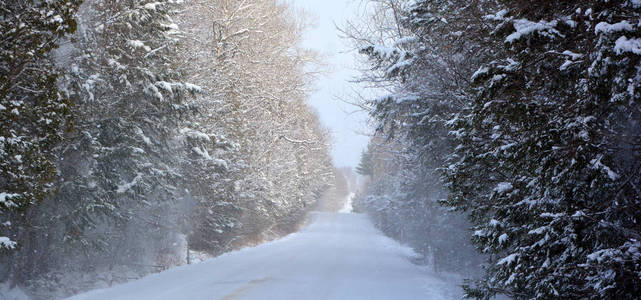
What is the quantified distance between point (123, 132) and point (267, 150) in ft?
41.1

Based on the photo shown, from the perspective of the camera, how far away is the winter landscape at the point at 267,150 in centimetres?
493

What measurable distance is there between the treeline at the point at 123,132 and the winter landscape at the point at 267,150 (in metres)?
0.05

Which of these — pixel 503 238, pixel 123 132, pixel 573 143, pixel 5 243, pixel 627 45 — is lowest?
pixel 503 238

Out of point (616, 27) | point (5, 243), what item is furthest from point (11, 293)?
point (616, 27)

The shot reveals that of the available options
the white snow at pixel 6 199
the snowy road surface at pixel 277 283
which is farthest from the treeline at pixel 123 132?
the snowy road surface at pixel 277 283

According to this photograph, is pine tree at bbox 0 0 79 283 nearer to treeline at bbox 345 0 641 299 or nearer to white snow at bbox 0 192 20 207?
white snow at bbox 0 192 20 207

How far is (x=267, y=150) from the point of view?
2314 centimetres

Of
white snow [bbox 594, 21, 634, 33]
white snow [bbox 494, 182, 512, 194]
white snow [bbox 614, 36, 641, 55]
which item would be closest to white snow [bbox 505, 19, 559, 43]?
white snow [bbox 594, 21, 634, 33]

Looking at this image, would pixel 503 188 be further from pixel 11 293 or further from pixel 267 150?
pixel 267 150

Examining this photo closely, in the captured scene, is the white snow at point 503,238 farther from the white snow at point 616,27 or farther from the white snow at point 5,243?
the white snow at point 5,243

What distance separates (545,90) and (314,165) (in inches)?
1498

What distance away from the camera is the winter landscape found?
4.93 metres

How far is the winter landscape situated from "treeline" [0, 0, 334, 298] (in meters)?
0.05

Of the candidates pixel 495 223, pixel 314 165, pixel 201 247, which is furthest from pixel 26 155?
pixel 314 165
